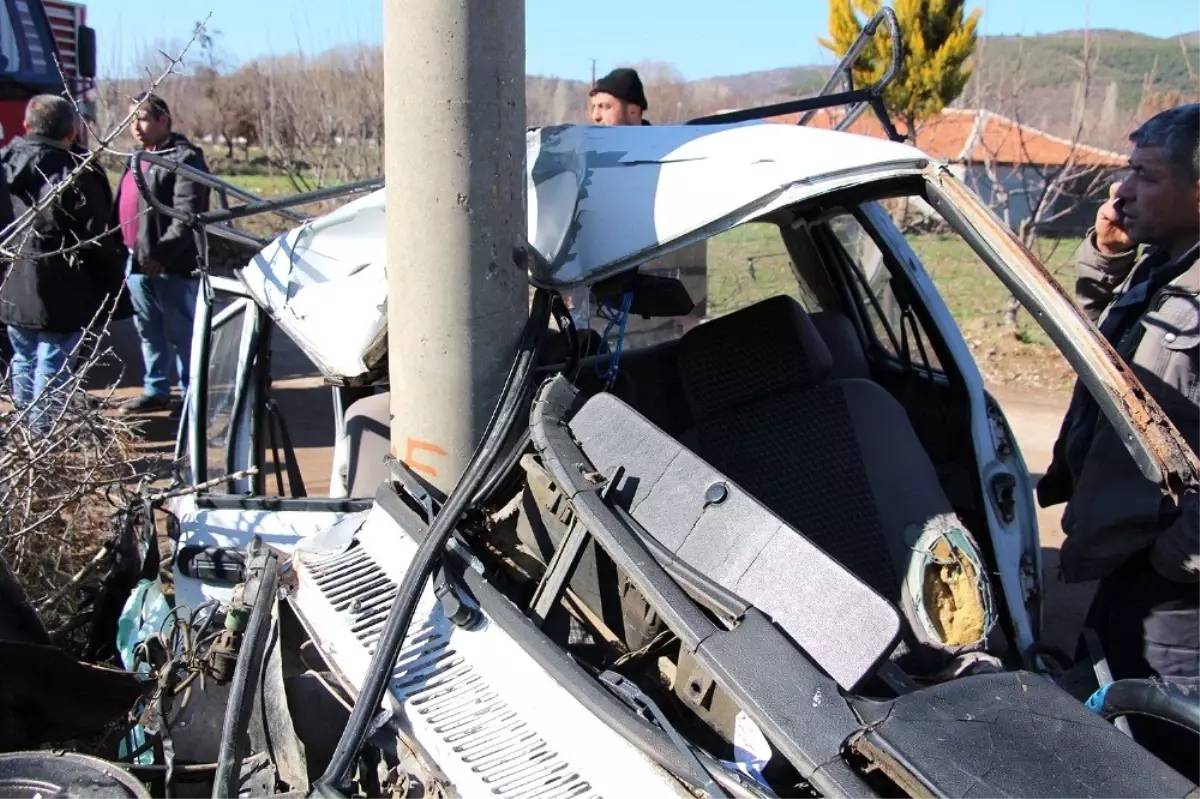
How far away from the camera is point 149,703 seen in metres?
2.48

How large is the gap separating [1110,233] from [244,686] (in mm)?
3100

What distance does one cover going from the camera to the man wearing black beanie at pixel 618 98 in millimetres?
5508

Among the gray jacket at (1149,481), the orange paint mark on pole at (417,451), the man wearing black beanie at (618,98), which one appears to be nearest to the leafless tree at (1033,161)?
the man wearing black beanie at (618,98)

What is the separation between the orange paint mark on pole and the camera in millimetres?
2643

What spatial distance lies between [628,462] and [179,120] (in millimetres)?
25348

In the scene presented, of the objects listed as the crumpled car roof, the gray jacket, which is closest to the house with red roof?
the gray jacket

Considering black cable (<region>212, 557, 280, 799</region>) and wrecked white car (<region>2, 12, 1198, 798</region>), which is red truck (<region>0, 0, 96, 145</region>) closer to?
wrecked white car (<region>2, 12, 1198, 798</region>)

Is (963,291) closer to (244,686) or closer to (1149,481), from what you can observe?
(1149,481)

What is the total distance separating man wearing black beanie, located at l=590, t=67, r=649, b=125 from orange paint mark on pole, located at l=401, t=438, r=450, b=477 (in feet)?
10.7

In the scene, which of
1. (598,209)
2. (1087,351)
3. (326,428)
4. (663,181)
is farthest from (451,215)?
(326,428)

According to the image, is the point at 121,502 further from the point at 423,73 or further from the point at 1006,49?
the point at 1006,49

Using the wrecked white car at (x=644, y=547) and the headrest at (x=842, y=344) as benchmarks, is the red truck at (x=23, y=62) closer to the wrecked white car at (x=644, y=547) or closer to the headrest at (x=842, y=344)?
the wrecked white car at (x=644, y=547)

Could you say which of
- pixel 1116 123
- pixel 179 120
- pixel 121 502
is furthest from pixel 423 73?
pixel 179 120

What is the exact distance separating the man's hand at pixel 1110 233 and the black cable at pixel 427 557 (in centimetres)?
207
